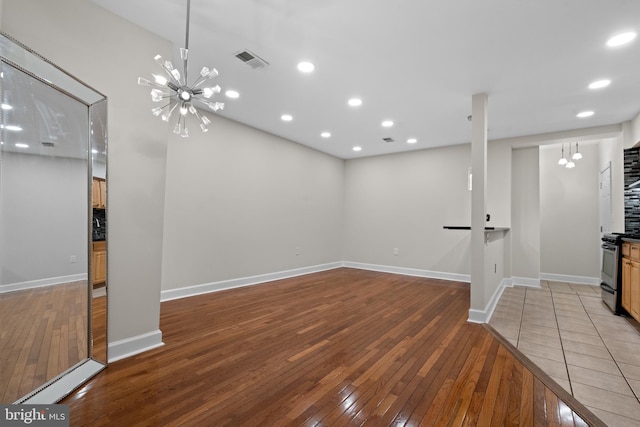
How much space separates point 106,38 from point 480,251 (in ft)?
14.0

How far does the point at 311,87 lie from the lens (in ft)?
11.7

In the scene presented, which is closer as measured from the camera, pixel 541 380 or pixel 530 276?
pixel 541 380

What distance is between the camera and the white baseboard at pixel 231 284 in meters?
4.05

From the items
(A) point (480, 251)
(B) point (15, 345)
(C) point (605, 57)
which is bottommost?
(B) point (15, 345)

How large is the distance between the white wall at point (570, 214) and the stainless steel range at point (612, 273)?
72.8 inches

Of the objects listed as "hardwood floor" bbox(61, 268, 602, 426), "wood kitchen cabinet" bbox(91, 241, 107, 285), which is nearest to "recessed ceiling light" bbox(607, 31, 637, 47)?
"hardwood floor" bbox(61, 268, 602, 426)

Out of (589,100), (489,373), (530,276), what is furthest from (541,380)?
(530,276)

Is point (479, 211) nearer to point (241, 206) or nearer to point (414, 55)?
point (414, 55)

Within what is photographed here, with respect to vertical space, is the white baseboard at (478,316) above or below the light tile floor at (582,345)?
above

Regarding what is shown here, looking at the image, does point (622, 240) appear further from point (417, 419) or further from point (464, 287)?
point (417, 419)

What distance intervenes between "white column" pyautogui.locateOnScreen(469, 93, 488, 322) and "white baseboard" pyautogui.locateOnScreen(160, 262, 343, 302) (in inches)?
135

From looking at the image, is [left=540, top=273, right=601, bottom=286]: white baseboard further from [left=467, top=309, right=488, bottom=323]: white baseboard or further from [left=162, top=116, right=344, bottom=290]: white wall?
[left=162, top=116, right=344, bottom=290]: white wall

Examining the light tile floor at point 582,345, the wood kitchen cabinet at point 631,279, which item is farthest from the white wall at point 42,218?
the wood kitchen cabinet at point 631,279

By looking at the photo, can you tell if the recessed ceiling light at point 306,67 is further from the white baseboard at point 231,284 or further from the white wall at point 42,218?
the white baseboard at point 231,284
